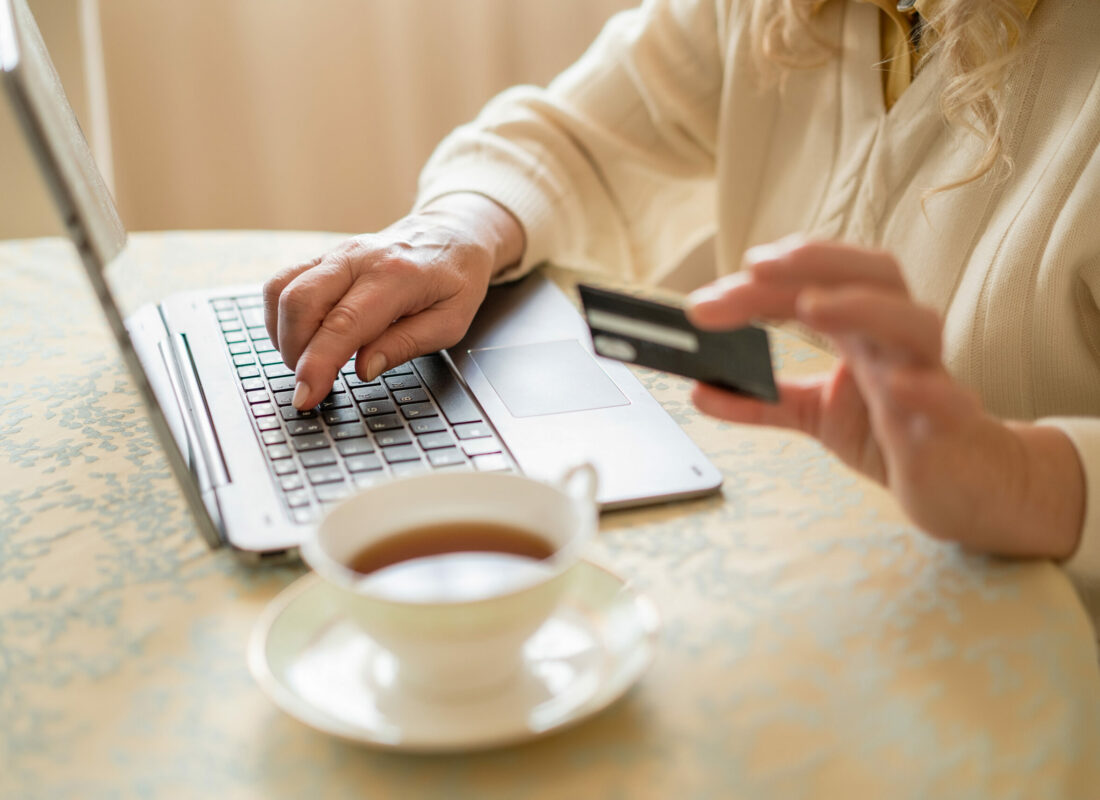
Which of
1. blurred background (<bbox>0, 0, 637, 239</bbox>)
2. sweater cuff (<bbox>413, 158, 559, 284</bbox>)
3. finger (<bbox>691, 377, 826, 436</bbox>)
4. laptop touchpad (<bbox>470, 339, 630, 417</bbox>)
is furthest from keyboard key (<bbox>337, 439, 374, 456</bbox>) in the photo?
blurred background (<bbox>0, 0, 637, 239</bbox>)

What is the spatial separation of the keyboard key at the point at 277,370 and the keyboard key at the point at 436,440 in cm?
16

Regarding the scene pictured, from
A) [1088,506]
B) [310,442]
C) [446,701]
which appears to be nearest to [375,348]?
[310,442]

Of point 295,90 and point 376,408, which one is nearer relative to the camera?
point 376,408

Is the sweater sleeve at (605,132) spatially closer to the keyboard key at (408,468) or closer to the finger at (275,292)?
the finger at (275,292)

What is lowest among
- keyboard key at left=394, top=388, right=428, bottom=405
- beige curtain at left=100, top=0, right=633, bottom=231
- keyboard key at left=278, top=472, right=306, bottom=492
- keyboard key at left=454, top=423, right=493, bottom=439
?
beige curtain at left=100, top=0, right=633, bottom=231

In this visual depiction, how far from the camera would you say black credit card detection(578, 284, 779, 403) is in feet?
1.66

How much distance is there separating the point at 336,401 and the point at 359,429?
0.06m

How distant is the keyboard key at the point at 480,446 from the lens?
64 cm

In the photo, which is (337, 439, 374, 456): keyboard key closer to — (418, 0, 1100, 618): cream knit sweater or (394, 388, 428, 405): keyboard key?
(394, 388, 428, 405): keyboard key

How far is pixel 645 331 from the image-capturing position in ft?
1.68

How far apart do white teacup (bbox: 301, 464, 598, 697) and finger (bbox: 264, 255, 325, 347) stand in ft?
1.14

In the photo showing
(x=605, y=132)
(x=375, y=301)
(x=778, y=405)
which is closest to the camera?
(x=778, y=405)

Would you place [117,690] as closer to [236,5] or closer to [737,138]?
[737,138]

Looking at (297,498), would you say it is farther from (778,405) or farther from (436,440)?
(778,405)
